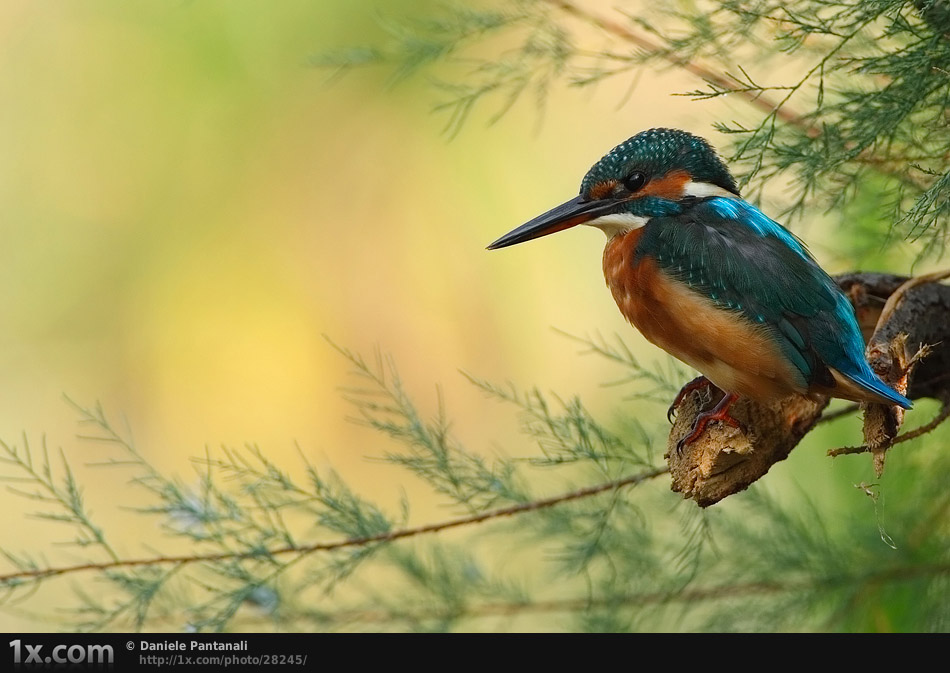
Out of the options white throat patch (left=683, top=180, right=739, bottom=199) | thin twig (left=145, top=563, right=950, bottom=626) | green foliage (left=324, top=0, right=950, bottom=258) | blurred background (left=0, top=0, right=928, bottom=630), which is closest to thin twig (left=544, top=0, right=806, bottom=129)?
green foliage (left=324, top=0, right=950, bottom=258)

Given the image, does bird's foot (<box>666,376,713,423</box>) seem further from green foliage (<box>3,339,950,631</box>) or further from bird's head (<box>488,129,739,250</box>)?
bird's head (<box>488,129,739,250</box>)

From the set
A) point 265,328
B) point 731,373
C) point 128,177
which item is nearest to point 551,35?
point 731,373

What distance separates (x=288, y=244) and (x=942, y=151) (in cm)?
252

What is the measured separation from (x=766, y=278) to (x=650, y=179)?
0.28 m

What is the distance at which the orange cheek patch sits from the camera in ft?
5.74

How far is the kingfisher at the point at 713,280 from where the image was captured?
152 centimetres

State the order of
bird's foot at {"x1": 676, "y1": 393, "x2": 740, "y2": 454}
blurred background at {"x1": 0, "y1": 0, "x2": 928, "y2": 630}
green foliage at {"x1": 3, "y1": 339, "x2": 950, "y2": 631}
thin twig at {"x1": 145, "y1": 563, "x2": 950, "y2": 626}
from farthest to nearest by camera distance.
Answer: blurred background at {"x1": 0, "y1": 0, "x2": 928, "y2": 630}
thin twig at {"x1": 145, "y1": 563, "x2": 950, "y2": 626}
green foliage at {"x1": 3, "y1": 339, "x2": 950, "y2": 631}
bird's foot at {"x1": 676, "y1": 393, "x2": 740, "y2": 454}

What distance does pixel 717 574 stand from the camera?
2105 millimetres

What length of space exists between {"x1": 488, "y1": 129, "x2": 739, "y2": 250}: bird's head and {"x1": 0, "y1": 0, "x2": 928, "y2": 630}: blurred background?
1.56 meters

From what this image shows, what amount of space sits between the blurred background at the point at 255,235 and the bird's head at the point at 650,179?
1556 millimetres

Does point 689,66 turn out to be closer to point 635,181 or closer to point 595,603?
point 635,181
